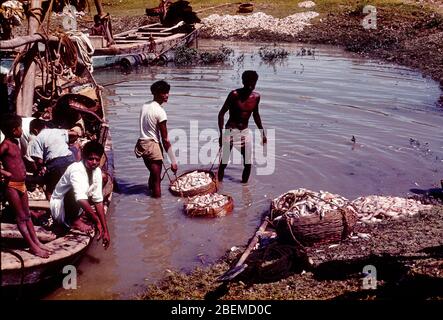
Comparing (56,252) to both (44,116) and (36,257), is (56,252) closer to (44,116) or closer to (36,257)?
(36,257)

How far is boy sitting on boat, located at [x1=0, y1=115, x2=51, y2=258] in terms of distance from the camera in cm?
534

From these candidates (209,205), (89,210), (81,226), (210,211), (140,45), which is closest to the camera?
(89,210)

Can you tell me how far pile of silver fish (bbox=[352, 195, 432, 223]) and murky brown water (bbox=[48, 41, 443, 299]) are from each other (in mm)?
1016

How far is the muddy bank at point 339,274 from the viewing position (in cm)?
548

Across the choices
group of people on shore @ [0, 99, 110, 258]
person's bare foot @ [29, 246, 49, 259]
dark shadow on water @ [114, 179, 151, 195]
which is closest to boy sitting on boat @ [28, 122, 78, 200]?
group of people on shore @ [0, 99, 110, 258]

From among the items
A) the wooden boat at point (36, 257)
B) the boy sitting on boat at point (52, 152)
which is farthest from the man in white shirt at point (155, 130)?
the wooden boat at point (36, 257)

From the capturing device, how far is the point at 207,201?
8.52 metres

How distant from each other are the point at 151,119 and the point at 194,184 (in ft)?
5.64

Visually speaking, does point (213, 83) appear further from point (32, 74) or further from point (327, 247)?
point (327, 247)

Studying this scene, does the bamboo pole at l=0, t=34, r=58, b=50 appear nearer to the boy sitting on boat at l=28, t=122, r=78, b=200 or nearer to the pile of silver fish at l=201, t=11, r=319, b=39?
the boy sitting on boat at l=28, t=122, r=78, b=200

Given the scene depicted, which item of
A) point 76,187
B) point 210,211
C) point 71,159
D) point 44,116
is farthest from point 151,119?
point 44,116

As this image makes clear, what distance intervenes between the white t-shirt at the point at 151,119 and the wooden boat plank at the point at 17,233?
2.59m

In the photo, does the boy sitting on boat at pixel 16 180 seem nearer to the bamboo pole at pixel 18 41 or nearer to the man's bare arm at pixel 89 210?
the man's bare arm at pixel 89 210
